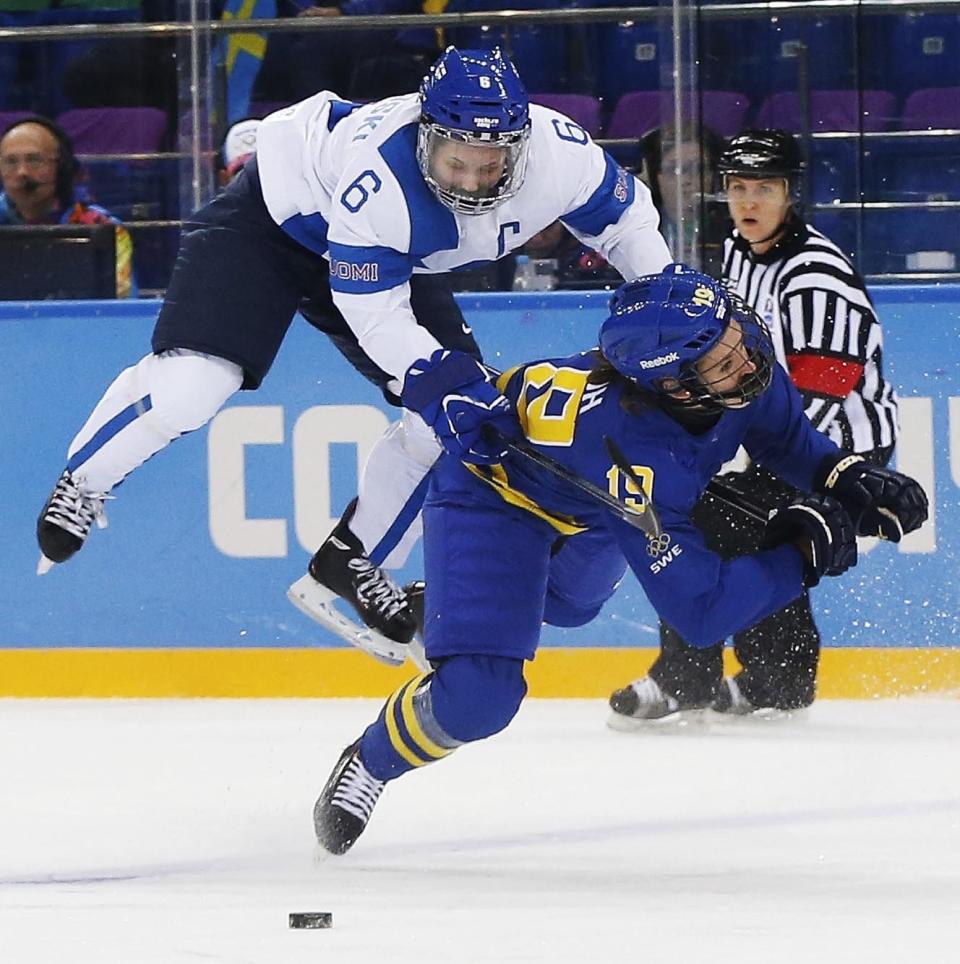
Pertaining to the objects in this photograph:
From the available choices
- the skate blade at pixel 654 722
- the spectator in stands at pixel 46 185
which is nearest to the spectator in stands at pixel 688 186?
the skate blade at pixel 654 722

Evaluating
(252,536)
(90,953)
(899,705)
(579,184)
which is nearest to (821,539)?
(579,184)

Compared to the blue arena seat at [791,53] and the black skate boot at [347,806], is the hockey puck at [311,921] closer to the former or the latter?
the black skate boot at [347,806]

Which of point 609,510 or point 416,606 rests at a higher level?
point 609,510

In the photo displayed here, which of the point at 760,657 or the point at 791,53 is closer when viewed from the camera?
the point at 760,657

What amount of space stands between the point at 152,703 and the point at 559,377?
228 centimetres

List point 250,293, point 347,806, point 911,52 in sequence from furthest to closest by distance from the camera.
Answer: point 911,52
point 250,293
point 347,806

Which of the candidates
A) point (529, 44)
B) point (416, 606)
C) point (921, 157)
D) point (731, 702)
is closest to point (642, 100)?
point (529, 44)

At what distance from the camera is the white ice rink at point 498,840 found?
2.82 meters

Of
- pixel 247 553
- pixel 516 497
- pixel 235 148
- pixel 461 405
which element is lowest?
pixel 247 553

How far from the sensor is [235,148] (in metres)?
5.25

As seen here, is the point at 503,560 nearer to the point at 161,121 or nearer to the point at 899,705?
the point at 899,705

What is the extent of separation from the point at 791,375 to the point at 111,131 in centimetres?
186

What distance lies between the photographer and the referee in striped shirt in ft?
15.5

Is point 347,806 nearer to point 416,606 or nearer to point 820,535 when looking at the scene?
point 416,606
